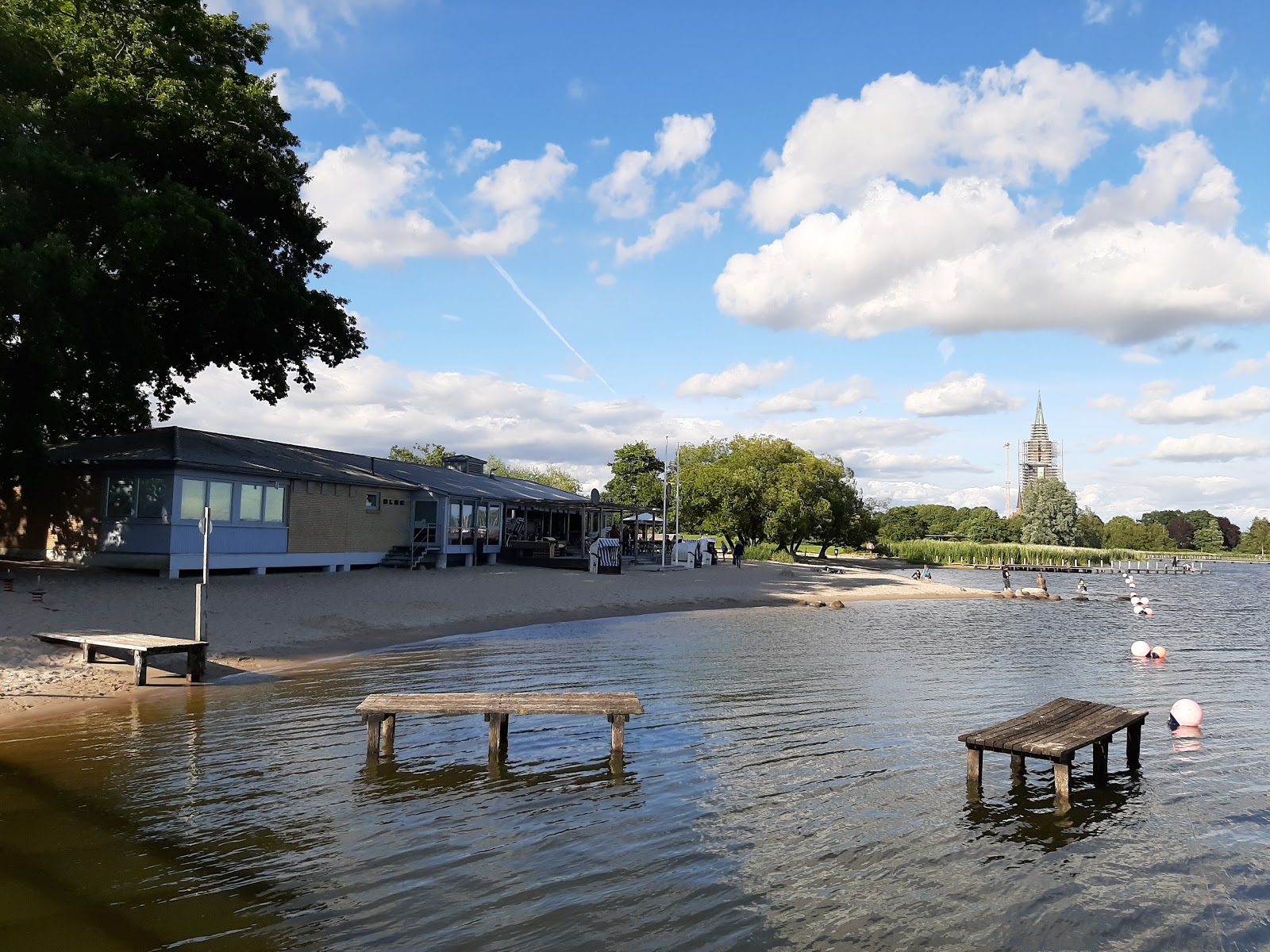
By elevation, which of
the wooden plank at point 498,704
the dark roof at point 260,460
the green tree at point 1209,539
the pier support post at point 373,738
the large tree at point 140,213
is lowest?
the pier support post at point 373,738

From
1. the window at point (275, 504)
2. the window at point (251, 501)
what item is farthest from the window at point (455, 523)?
the window at point (251, 501)

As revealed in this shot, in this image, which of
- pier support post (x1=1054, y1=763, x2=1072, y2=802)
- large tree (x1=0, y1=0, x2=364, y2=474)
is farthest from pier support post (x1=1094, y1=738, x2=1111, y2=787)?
large tree (x1=0, y1=0, x2=364, y2=474)

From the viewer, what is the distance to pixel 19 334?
65.4ft

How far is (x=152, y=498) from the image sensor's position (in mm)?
24281

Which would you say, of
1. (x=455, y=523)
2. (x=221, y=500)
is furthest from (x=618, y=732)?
(x=455, y=523)

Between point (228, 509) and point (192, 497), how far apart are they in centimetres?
133

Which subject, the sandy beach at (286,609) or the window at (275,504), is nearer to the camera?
the sandy beach at (286,609)

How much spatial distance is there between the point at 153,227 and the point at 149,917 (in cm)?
1731

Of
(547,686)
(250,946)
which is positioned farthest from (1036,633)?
(250,946)

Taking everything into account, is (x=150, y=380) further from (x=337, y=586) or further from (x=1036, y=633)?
(x=1036, y=633)

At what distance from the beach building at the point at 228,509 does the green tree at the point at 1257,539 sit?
540ft

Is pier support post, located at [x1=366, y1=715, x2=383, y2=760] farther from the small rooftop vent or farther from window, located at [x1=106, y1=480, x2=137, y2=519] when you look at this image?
the small rooftop vent

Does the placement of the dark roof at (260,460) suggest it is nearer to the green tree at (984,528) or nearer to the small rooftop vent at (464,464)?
the small rooftop vent at (464,464)

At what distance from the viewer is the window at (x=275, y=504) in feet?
89.6
